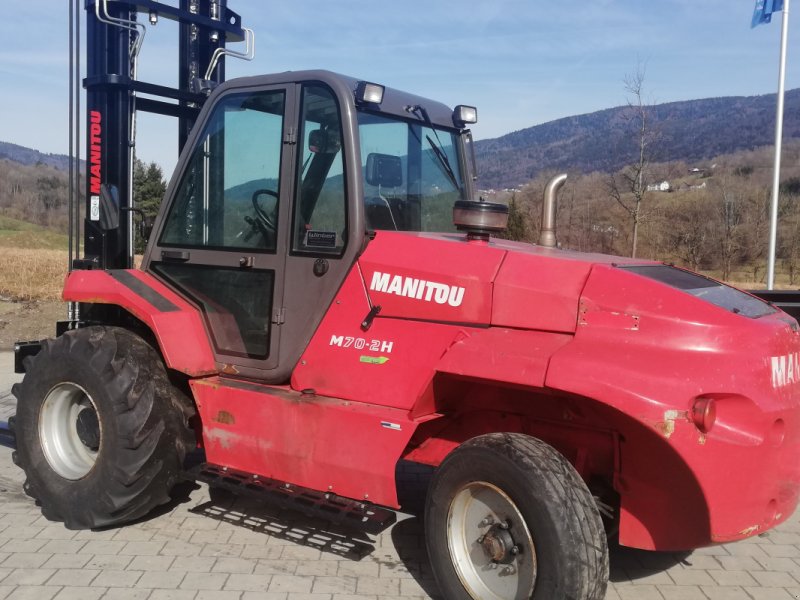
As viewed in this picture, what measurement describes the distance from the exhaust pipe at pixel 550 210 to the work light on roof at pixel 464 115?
1.05 meters

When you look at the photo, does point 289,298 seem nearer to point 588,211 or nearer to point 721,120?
point 588,211

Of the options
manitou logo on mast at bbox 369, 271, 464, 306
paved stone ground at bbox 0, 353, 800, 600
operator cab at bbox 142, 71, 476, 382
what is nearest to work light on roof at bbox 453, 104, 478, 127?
operator cab at bbox 142, 71, 476, 382

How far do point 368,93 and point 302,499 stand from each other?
2135 millimetres

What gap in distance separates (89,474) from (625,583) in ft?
9.83

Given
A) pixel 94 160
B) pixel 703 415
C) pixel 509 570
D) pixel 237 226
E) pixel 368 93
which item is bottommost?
pixel 509 570

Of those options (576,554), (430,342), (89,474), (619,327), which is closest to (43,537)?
(89,474)

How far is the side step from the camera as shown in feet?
12.4

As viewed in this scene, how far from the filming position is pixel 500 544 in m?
3.31

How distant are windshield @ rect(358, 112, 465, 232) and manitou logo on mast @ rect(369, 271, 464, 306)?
0.40 metres

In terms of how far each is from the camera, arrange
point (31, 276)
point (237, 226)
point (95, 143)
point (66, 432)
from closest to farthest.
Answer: point (237, 226)
point (66, 432)
point (95, 143)
point (31, 276)

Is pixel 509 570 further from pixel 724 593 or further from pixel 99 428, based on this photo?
pixel 99 428

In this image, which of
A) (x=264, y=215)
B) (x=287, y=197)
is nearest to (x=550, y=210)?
(x=287, y=197)

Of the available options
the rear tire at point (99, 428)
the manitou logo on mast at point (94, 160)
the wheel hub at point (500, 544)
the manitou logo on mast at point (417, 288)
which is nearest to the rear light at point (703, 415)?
the wheel hub at point (500, 544)

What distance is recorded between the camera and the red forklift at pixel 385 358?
3145mm
